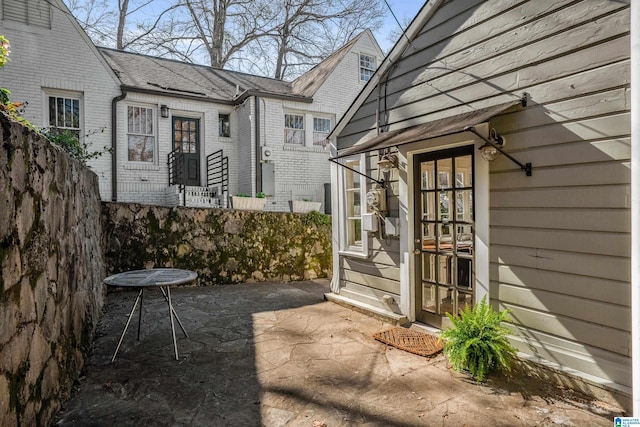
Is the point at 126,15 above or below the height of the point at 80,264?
above

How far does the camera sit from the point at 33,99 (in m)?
8.48

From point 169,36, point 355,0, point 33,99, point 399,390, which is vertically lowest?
point 399,390

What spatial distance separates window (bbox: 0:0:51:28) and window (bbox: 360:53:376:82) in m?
8.48

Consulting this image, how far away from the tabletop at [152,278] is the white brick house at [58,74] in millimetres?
6495

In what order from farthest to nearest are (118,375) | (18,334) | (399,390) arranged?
(118,375)
(399,390)
(18,334)

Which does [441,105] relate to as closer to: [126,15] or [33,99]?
[33,99]

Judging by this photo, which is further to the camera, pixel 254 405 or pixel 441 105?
pixel 441 105

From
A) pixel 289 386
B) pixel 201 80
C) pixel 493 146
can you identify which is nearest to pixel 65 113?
pixel 201 80

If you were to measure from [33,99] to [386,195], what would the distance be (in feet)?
28.2

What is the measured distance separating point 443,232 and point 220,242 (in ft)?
15.6

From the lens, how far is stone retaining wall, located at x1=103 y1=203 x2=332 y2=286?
6711 millimetres

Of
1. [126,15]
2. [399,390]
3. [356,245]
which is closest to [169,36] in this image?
[126,15]

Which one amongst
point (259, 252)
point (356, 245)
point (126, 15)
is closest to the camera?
point (356, 245)

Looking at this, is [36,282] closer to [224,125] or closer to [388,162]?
[388,162]
